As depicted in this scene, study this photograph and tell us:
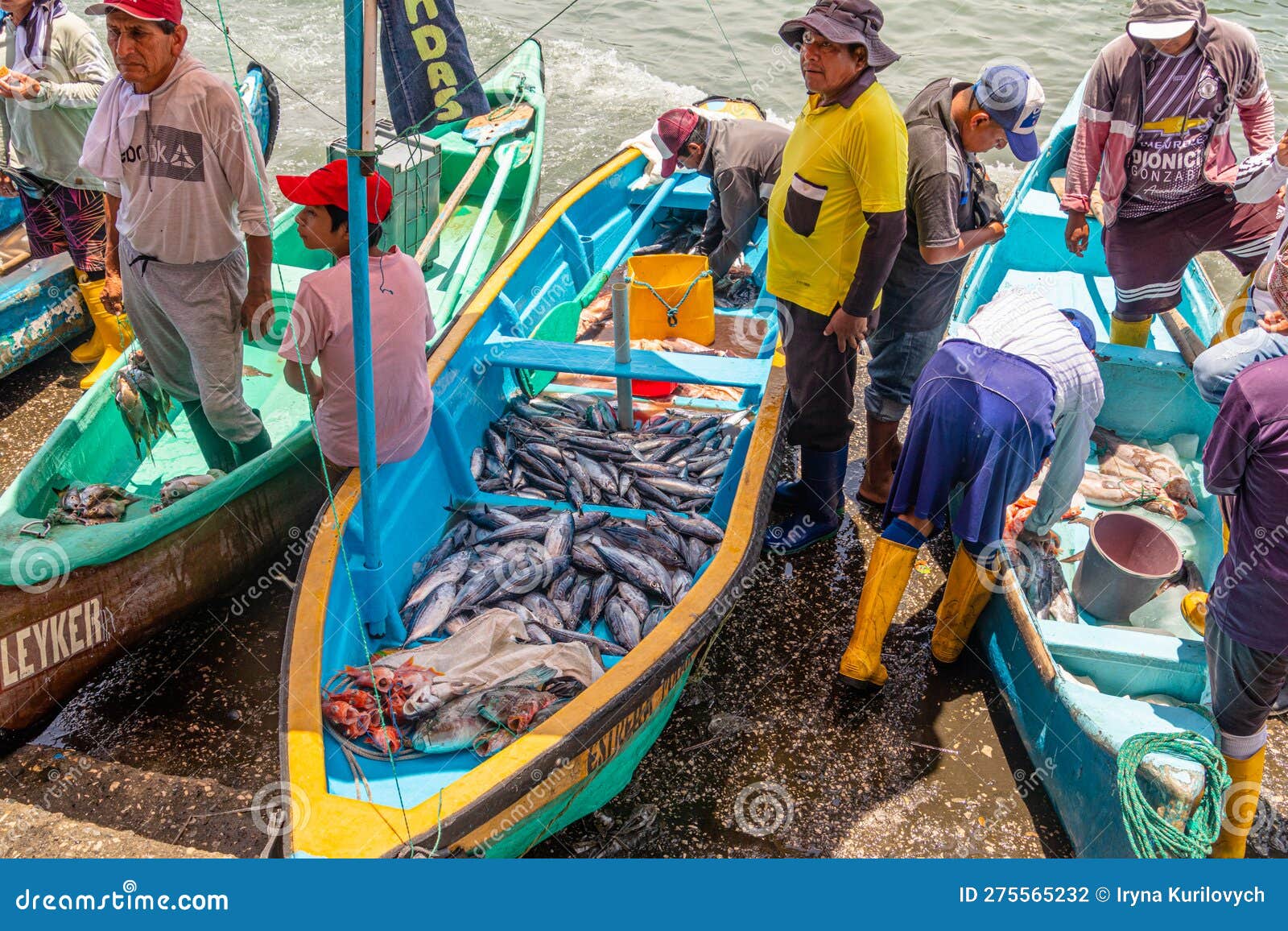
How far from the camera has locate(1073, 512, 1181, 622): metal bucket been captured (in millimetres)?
4680

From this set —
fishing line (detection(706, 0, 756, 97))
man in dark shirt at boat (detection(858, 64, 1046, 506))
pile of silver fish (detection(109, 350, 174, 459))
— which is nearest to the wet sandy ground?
pile of silver fish (detection(109, 350, 174, 459))

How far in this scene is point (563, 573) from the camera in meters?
4.64

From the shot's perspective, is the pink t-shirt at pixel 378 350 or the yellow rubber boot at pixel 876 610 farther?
the yellow rubber boot at pixel 876 610

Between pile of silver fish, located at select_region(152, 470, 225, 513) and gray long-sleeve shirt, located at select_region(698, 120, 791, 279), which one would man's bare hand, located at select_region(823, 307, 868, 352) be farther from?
pile of silver fish, located at select_region(152, 470, 225, 513)

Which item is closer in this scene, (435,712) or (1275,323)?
(435,712)

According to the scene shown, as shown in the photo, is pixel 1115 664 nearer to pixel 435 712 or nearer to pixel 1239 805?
pixel 1239 805

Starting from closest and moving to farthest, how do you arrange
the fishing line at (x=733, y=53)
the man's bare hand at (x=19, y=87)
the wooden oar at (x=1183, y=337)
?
the man's bare hand at (x=19, y=87)
the wooden oar at (x=1183, y=337)
the fishing line at (x=733, y=53)

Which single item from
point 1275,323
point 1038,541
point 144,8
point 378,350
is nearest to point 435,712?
point 378,350

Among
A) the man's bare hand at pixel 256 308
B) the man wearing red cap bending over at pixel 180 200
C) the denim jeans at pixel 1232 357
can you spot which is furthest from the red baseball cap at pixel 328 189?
the denim jeans at pixel 1232 357

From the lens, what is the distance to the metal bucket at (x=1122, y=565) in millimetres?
4680

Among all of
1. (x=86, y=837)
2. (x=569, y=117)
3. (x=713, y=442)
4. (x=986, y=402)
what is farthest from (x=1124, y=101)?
(x=569, y=117)

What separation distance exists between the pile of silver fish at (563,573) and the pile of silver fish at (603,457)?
9.0 inches

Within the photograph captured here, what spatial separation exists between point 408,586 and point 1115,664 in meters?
3.21

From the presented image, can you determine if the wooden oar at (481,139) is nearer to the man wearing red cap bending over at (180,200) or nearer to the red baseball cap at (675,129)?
the red baseball cap at (675,129)
